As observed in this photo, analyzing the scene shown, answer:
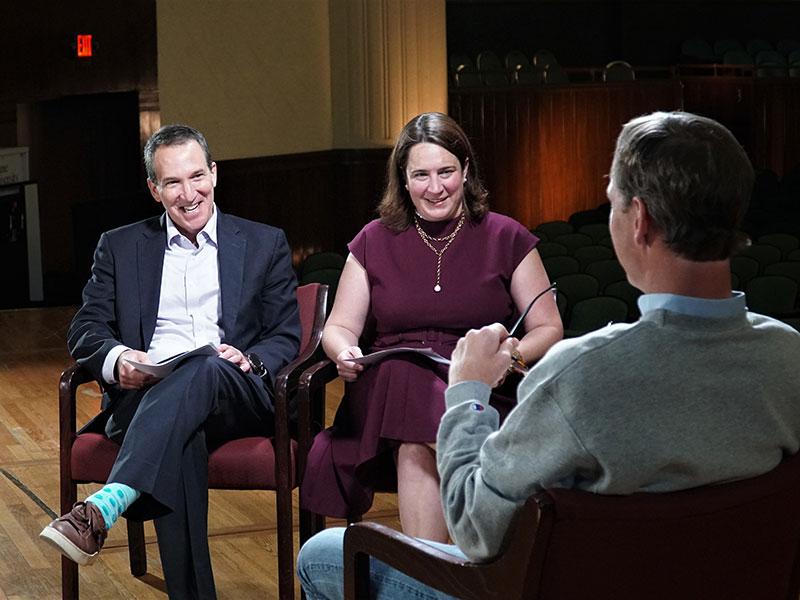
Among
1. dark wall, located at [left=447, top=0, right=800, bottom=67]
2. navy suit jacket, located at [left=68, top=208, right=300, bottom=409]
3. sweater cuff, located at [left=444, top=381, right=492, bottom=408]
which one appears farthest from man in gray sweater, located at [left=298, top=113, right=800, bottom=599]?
dark wall, located at [left=447, top=0, right=800, bottom=67]

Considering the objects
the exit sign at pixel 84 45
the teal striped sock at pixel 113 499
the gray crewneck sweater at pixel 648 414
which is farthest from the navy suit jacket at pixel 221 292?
the exit sign at pixel 84 45

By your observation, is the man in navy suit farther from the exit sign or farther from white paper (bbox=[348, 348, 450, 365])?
the exit sign

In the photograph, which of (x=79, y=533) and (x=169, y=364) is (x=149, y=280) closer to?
(x=169, y=364)

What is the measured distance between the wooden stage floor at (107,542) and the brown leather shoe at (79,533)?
1.92 feet

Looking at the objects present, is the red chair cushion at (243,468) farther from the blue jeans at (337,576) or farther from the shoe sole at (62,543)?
the blue jeans at (337,576)

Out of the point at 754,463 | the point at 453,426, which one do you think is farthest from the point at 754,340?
the point at 453,426

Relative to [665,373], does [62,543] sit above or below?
below

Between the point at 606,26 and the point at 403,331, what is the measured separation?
15793 millimetres

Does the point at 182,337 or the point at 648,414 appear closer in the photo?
the point at 648,414

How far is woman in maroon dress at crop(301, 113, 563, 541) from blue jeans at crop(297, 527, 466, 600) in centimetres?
98

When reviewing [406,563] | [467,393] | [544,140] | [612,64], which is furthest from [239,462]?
[612,64]

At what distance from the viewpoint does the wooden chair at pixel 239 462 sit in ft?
11.0

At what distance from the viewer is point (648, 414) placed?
1631mm

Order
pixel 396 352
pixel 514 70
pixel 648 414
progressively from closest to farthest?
pixel 648 414, pixel 396 352, pixel 514 70
